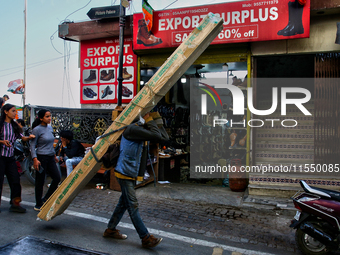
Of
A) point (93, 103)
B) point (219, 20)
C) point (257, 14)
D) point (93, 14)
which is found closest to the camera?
point (219, 20)

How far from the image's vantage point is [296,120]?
8.26 meters

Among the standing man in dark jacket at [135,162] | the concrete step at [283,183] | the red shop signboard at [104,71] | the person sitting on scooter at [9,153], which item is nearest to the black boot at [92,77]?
the red shop signboard at [104,71]

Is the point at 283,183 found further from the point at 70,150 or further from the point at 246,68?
the point at 70,150

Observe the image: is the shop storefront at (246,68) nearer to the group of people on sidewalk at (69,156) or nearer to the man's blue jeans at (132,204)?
the group of people on sidewalk at (69,156)

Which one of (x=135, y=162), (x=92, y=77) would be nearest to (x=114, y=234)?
(x=135, y=162)

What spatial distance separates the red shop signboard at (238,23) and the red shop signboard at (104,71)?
1114mm

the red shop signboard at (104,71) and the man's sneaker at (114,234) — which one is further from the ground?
the red shop signboard at (104,71)

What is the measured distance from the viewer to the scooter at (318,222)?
3.77 meters

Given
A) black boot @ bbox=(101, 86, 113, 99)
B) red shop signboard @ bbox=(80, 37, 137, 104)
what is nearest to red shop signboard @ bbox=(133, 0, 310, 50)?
red shop signboard @ bbox=(80, 37, 137, 104)

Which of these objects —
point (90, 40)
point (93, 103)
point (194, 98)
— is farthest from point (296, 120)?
point (90, 40)

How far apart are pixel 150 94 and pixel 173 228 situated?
242cm

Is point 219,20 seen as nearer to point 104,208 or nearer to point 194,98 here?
point 104,208

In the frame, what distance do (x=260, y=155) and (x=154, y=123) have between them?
16.1 feet

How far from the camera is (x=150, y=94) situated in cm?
382
